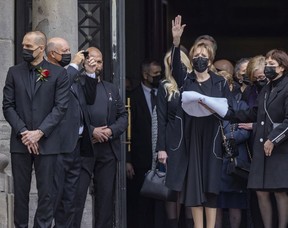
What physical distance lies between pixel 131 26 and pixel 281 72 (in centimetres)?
615

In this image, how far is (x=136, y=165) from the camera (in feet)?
46.5

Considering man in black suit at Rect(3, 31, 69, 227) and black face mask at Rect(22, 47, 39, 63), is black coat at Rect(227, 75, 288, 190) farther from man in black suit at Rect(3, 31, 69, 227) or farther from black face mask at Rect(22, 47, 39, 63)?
black face mask at Rect(22, 47, 39, 63)

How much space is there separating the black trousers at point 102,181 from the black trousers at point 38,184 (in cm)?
113

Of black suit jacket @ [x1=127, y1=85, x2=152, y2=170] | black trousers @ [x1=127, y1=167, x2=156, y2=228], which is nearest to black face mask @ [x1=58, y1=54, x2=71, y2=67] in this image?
black suit jacket @ [x1=127, y1=85, x2=152, y2=170]

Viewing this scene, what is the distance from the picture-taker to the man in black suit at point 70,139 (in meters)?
11.6

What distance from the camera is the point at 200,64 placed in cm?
1212

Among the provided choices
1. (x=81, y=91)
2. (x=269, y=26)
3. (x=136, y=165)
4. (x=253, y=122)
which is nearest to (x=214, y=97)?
(x=253, y=122)

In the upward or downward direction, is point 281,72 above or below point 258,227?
above

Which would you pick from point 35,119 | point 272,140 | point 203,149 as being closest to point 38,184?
point 35,119

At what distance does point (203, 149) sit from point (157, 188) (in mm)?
771

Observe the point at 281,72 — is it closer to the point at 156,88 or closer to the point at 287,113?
the point at 287,113

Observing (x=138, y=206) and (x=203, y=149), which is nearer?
(x=203, y=149)

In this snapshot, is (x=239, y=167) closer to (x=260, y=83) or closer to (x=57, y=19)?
(x=260, y=83)

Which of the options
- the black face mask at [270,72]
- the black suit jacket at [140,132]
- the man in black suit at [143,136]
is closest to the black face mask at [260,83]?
the black face mask at [270,72]
